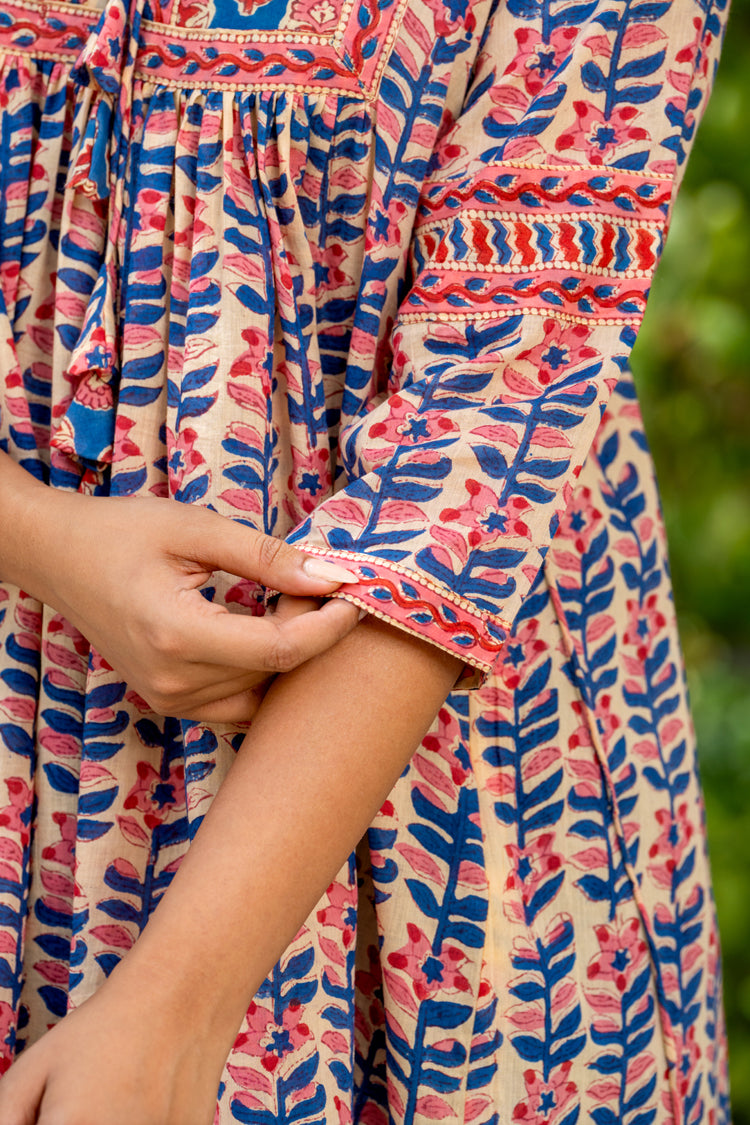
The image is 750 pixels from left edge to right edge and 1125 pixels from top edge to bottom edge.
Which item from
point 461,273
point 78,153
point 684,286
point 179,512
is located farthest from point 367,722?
point 684,286

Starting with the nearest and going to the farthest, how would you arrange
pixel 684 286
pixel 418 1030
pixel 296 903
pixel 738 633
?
pixel 296 903, pixel 418 1030, pixel 684 286, pixel 738 633

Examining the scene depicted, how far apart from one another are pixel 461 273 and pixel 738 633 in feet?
4.61

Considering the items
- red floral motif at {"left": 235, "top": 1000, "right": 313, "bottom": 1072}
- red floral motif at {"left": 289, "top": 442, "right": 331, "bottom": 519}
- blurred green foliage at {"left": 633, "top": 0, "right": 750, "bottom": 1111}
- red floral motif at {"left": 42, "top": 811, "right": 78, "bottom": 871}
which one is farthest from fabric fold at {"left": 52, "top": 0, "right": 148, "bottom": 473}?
blurred green foliage at {"left": 633, "top": 0, "right": 750, "bottom": 1111}

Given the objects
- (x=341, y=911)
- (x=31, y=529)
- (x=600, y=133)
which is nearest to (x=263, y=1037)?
(x=341, y=911)

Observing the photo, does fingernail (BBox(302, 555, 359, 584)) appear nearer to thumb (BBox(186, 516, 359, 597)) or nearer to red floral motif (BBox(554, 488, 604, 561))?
thumb (BBox(186, 516, 359, 597))

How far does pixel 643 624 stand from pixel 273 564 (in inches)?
13.7

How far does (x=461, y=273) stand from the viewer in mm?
541

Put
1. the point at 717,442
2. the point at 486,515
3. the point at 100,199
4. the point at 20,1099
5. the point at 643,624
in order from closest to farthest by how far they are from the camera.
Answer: the point at 20,1099
the point at 486,515
the point at 100,199
the point at 643,624
the point at 717,442

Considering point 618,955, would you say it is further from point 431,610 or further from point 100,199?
point 100,199

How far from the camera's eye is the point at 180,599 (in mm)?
467

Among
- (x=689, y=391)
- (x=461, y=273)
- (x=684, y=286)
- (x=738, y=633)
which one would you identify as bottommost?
(x=738, y=633)

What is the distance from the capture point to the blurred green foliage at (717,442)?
5.23 feet

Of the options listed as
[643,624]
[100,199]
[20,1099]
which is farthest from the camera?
[643,624]

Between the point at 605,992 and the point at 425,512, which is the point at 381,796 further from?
the point at 605,992
